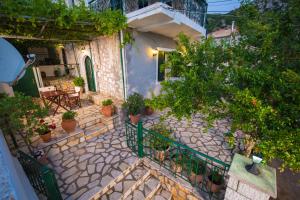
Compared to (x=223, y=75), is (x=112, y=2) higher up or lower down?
higher up

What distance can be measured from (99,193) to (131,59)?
4.79 meters

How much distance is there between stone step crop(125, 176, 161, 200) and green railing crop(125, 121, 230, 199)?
470 millimetres

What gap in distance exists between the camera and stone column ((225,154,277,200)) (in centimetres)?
188

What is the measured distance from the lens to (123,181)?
3.49 meters

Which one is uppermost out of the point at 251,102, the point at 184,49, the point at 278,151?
the point at 184,49

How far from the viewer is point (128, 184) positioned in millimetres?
3412

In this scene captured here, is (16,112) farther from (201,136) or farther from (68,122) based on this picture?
(201,136)

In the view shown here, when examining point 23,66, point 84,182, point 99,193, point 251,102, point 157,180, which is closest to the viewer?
point 251,102

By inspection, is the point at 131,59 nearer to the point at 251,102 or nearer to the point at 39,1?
the point at 39,1

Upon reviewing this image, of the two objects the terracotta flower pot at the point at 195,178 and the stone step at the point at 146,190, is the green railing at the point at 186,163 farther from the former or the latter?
the stone step at the point at 146,190

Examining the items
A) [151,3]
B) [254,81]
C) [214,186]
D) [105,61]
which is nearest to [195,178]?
[214,186]

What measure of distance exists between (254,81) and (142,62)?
5.39 m

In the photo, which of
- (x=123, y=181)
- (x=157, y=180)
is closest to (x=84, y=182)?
(x=123, y=181)

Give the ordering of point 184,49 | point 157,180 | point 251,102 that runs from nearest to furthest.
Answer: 1. point 251,102
2. point 184,49
3. point 157,180
